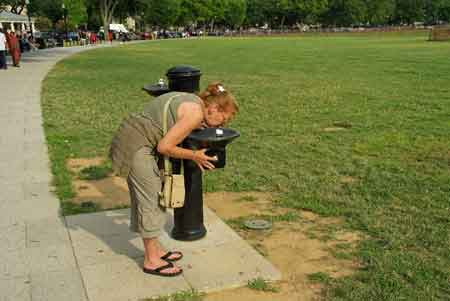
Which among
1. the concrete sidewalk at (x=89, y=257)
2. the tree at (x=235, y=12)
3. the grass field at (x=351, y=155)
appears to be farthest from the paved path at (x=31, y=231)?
the tree at (x=235, y=12)

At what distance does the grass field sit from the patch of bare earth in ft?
0.43

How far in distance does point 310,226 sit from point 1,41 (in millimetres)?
18155

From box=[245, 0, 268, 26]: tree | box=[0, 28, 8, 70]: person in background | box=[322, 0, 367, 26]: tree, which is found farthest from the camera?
box=[245, 0, 268, 26]: tree

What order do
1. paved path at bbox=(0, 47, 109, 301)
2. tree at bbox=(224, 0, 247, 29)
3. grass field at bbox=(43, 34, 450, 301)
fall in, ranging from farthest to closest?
tree at bbox=(224, 0, 247, 29) < grass field at bbox=(43, 34, 450, 301) < paved path at bbox=(0, 47, 109, 301)

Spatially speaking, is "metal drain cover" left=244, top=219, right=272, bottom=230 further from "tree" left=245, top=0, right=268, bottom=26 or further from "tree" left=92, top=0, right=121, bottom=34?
"tree" left=245, top=0, right=268, bottom=26

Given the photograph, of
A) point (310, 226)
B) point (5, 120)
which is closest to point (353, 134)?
point (310, 226)

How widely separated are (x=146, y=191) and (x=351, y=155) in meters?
4.01

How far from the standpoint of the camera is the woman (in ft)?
10.3

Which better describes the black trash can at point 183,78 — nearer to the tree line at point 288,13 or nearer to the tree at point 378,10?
the tree line at point 288,13

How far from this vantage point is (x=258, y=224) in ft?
14.7

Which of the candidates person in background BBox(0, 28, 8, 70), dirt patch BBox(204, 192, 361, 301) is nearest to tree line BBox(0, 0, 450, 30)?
person in background BBox(0, 28, 8, 70)

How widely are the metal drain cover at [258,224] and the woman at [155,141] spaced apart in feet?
3.84

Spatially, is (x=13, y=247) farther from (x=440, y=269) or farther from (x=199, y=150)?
(x=440, y=269)

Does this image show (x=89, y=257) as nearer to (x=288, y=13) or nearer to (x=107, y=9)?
(x=107, y=9)
